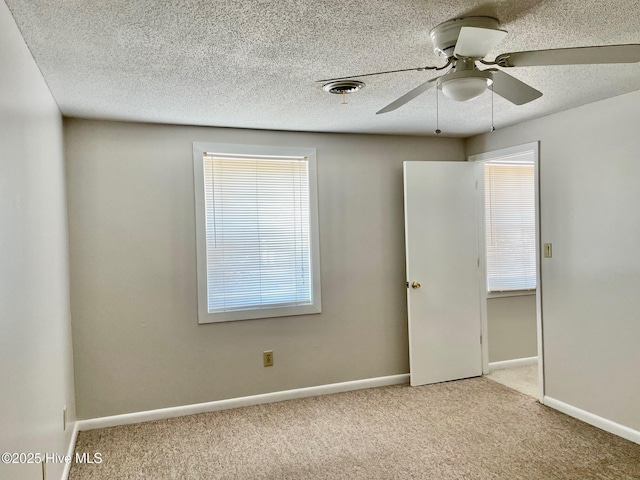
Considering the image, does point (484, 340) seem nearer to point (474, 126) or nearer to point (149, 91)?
point (474, 126)

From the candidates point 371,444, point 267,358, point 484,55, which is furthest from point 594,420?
point 484,55

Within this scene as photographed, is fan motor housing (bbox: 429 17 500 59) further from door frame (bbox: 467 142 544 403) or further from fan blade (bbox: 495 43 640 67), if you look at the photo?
door frame (bbox: 467 142 544 403)

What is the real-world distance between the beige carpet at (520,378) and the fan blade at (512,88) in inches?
107

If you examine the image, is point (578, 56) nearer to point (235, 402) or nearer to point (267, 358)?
point (267, 358)

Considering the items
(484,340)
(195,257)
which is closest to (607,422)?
(484,340)

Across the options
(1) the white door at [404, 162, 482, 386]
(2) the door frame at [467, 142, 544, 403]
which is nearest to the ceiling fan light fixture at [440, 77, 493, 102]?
(2) the door frame at [467, 142, 544, 403]

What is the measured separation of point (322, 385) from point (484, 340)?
1611mm

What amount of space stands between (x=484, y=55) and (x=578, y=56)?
332 millimetres

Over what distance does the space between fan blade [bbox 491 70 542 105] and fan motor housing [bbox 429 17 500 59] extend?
0.62ft

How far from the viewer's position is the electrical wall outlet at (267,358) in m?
3.81

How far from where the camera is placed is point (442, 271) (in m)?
4.20

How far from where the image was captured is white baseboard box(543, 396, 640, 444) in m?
2.99

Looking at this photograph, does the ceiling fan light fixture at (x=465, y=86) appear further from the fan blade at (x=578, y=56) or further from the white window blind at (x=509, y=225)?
the white window blind at (x=509, y=225)

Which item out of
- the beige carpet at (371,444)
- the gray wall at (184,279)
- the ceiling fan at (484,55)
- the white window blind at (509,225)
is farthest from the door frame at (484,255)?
the ceiling fan at (484,55)
